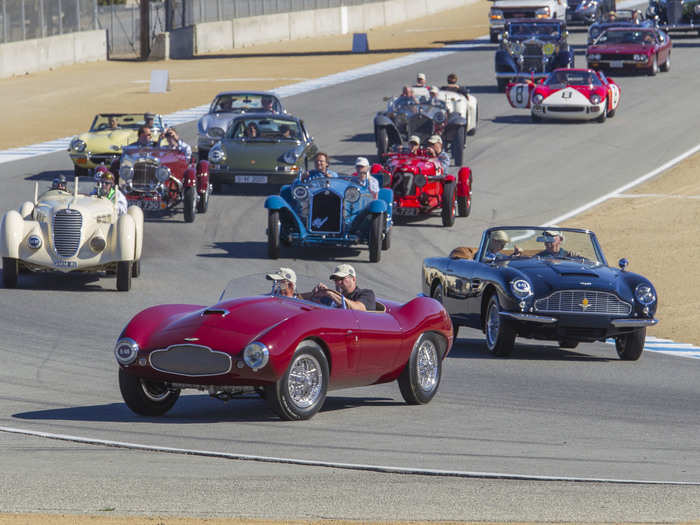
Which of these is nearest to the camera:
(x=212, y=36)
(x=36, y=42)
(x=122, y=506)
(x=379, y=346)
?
(x=122, y=506)

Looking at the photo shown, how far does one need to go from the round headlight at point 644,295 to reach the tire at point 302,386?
536 centimetres

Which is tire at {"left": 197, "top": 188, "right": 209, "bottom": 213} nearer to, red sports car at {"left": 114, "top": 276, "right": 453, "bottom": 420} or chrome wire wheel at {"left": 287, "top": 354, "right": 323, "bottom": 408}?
red sports car at {"left": 114, "top": 276, "right": 453, "bottom": 420}

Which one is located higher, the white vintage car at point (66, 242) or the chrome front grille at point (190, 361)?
the chrome front grille at point (190, 361)

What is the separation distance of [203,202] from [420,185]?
426 centimetres

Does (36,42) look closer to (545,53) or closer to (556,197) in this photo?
(545,53)

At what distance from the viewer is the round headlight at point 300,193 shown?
2238 cm

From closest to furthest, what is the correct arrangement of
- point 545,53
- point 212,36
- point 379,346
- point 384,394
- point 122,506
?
point 122,506 < point 379,346 < point 384,394 < point 545,53 < point 212,36

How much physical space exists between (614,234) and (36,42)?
34286mm

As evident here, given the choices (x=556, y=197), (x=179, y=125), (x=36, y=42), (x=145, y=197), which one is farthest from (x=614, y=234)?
(x=36, y=42)

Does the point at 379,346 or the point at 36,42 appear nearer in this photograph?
the point at 379,346

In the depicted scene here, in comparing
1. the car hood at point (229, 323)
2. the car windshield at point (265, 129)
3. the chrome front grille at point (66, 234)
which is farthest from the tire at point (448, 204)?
the car hood at point (229, 323)

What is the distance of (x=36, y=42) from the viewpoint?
5416 centimetres

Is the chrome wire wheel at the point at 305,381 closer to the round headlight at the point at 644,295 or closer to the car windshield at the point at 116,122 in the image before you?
the round headlight at the point at 644,295

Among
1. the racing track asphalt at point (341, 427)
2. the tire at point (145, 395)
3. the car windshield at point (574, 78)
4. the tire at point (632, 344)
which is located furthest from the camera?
the car windshield at point (574, 78)
